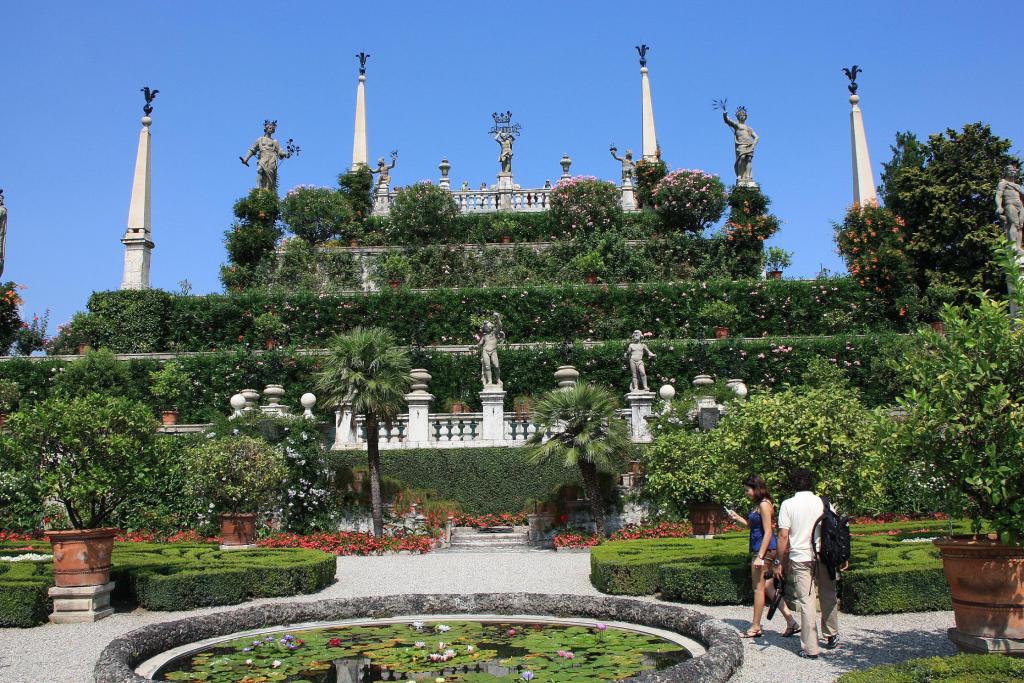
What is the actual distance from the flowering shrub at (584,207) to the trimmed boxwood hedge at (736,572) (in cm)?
2267

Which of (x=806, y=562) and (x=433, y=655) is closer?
(x=806, y=562)

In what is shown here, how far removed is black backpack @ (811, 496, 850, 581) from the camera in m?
7.29

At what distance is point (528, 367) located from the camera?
24.0 meters

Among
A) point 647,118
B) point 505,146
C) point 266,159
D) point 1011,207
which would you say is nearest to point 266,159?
point 266,159

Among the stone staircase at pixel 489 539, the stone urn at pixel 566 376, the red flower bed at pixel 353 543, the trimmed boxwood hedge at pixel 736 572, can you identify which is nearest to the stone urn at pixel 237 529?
the red flower bed at pixel 353 543

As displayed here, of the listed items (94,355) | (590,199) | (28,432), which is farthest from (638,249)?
(28,432)

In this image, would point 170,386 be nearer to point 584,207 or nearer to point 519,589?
point 519,589

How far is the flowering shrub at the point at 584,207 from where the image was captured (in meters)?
34.7

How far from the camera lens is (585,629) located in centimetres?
877

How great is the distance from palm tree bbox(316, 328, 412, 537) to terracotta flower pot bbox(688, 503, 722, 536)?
255 inches

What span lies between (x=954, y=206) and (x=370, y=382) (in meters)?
23.1

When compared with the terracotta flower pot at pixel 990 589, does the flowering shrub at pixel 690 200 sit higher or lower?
higher

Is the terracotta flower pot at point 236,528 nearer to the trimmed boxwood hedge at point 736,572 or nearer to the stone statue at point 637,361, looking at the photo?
the trimmed boxwood hedge at point 736,572

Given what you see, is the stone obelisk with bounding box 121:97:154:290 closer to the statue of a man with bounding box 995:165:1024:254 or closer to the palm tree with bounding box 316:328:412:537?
the palm tree with bounding box 316:328:412:537
